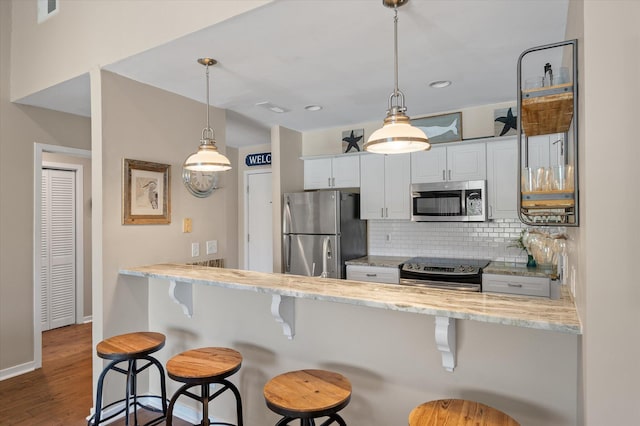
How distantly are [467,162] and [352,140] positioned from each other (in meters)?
1.37

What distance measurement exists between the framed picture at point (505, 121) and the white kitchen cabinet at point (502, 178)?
111 mm

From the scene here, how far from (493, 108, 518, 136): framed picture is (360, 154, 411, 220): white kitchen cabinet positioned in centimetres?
91

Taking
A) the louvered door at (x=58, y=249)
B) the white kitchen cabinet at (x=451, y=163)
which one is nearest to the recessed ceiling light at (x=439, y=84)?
the white kitchen cabinet at (x=451, y=163)

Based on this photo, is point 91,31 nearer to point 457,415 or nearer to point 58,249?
point 58,249

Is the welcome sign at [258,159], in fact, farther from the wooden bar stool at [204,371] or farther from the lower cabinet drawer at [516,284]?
the wooden bar stool at [204,371]

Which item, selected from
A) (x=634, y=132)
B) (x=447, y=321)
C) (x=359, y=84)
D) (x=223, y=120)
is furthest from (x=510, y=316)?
(x=223, y=120)

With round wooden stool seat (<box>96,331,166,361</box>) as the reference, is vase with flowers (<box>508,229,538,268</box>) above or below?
above

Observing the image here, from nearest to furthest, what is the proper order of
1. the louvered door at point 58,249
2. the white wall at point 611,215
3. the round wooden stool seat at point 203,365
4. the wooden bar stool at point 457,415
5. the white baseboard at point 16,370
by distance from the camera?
the white wall at point 611,215
the wooden bar stool at point 457,415
the round wooden stool seat at point 203,365
the white baseboard at point 16,370
the louvered door at point 58,249

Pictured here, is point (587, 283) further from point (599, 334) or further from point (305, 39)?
point (305, 39)

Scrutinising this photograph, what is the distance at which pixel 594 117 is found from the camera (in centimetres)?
119

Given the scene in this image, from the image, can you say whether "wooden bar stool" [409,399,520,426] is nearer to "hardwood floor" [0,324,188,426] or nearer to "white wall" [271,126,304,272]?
"hardwood floor" [0,324,188,426]

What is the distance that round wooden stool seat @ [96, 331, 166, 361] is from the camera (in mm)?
2207

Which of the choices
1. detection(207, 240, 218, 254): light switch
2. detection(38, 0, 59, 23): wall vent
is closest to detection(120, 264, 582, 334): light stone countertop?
detection(207, 240, 218, 254): light switch

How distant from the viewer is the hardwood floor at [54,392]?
2.73 m
